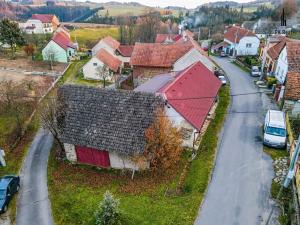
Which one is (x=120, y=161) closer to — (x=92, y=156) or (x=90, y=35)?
(x=92, y=156)

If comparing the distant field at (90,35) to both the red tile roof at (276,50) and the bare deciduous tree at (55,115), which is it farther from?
the bare deciduous tree at (55,115)

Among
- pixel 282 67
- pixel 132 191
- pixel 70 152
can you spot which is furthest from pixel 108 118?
pixel 282 67

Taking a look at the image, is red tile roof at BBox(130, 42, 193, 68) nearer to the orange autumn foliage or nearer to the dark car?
the orange autumn foliage

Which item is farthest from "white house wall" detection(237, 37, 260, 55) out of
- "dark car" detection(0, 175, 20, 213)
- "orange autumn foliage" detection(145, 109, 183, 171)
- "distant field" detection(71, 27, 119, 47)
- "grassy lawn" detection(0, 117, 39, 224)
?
"dark car" detection(0, 175, 20, 213)

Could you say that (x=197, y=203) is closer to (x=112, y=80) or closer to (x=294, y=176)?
(x=294, y=176)

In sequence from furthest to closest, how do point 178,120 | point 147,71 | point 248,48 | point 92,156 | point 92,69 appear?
point 248,48 < point 92,69 < point 147,71 < point 178,120 < point 92,156

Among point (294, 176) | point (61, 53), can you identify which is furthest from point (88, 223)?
point (61, 53)
